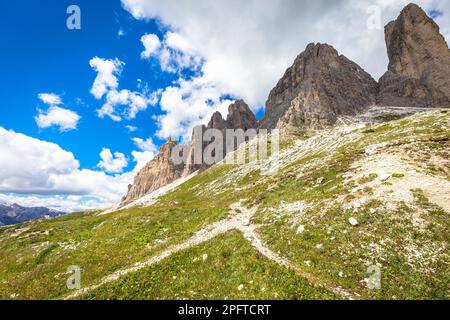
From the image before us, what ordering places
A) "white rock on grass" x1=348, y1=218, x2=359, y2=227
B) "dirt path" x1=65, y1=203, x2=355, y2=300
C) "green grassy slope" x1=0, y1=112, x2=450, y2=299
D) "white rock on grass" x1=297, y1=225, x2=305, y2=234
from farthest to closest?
"white rock on grass" x1=297, y1=225, x2=305, y2=234 → "white rock on grass" x1=348, y1=218, x2=359, y2=227 → "dirt path" x1=65, y1=203, x2=355, y2=300 → "green grassy slope" x1=0, y1=112, x2=450, y2=299

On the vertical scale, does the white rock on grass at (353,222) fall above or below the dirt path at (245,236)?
above

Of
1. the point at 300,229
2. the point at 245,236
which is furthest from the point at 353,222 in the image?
the point at 245,236

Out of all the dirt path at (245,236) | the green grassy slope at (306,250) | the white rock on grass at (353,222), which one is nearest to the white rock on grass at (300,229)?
the green grassy slope at (306,250)

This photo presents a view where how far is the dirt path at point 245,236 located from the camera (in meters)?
14.2

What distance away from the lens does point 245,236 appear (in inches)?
872

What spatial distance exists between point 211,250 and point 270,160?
77798mm

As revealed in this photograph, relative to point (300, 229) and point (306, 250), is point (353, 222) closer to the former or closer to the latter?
point (300, 229)

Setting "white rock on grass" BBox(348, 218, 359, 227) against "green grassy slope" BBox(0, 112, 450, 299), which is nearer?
"green grassy slope" BBox(0, 112, 450, 299)

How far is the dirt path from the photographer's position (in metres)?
14.2

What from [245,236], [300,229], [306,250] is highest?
[300,229]

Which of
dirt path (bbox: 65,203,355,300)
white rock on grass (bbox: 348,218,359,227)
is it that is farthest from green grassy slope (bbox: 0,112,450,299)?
dirt path (bbox: 65,203,355,300)

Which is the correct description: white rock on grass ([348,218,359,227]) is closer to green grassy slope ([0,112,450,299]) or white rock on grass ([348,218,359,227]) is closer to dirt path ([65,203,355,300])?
green grassy slope ([0,112,450,299])

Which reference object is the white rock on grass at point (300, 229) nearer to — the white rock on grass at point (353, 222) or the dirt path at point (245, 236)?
the dirt path at point (245, 236)
